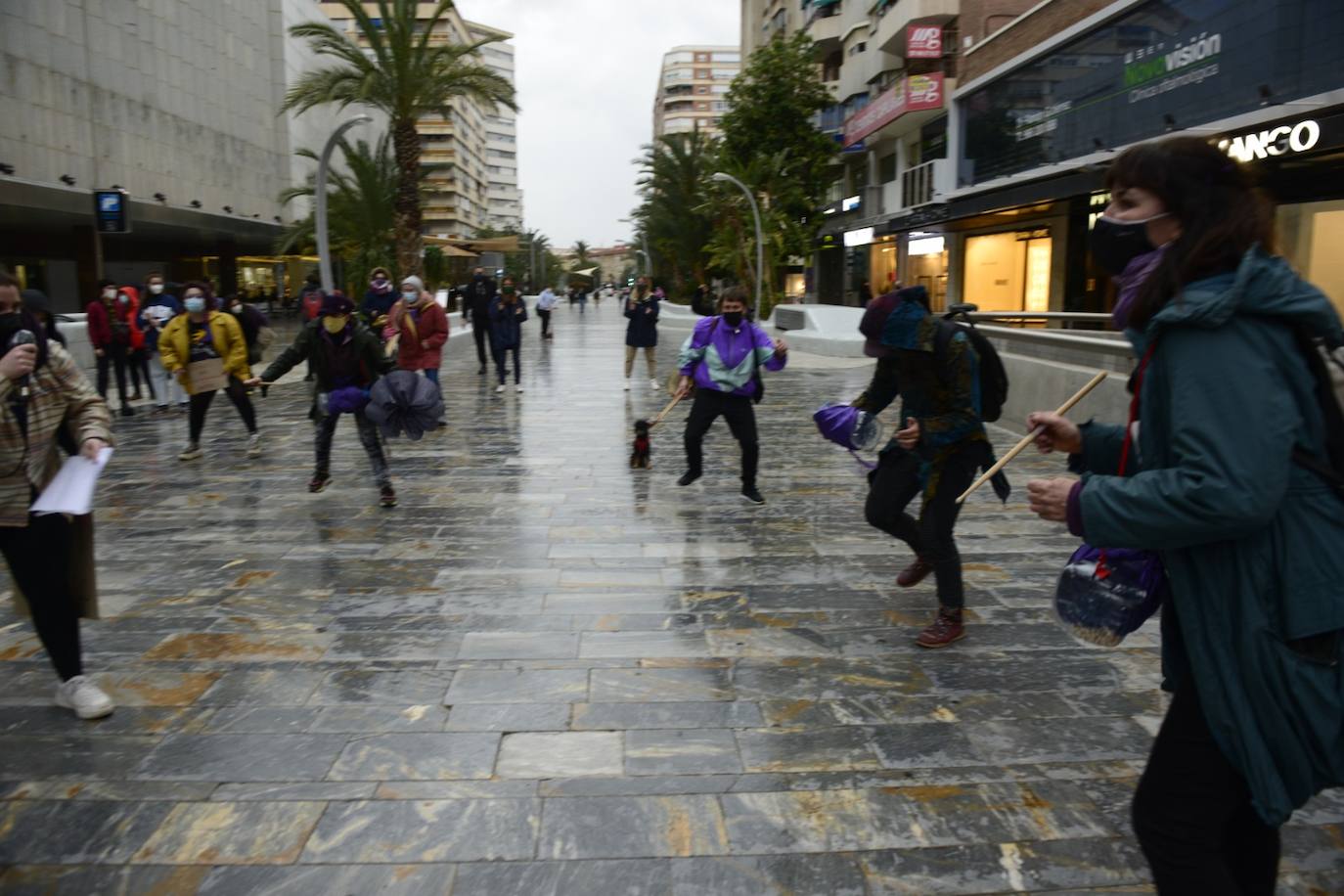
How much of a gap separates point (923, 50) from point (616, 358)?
1538 centimetres

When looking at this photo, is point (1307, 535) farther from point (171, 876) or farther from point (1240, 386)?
point (171, 876)

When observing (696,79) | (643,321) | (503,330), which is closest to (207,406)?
(503,330)

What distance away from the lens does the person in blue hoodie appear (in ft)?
40.9

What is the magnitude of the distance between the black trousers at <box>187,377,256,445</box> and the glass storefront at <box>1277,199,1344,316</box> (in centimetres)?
1464

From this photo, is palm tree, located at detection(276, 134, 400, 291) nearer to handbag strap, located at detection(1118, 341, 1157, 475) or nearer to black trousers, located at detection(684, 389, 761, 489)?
black trousers, located at detection(684, 389, 761, 489)

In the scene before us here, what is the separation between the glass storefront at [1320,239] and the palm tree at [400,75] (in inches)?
605

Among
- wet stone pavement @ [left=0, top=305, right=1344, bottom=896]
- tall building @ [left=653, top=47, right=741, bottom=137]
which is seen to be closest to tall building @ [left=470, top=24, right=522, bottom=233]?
tall building @ [left=653, top=47, right=741, bottom=137]

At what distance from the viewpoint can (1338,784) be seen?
1.80 m

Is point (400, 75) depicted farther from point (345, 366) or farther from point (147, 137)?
point (147, 137)

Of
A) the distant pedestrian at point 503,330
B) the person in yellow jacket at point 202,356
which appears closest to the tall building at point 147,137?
the distant pedestrian at point 503,330

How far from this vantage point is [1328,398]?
1.78 metres

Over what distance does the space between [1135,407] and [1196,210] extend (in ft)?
1.35

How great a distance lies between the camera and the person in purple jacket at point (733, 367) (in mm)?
7395

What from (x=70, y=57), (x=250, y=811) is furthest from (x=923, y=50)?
(x=250, y=811)
